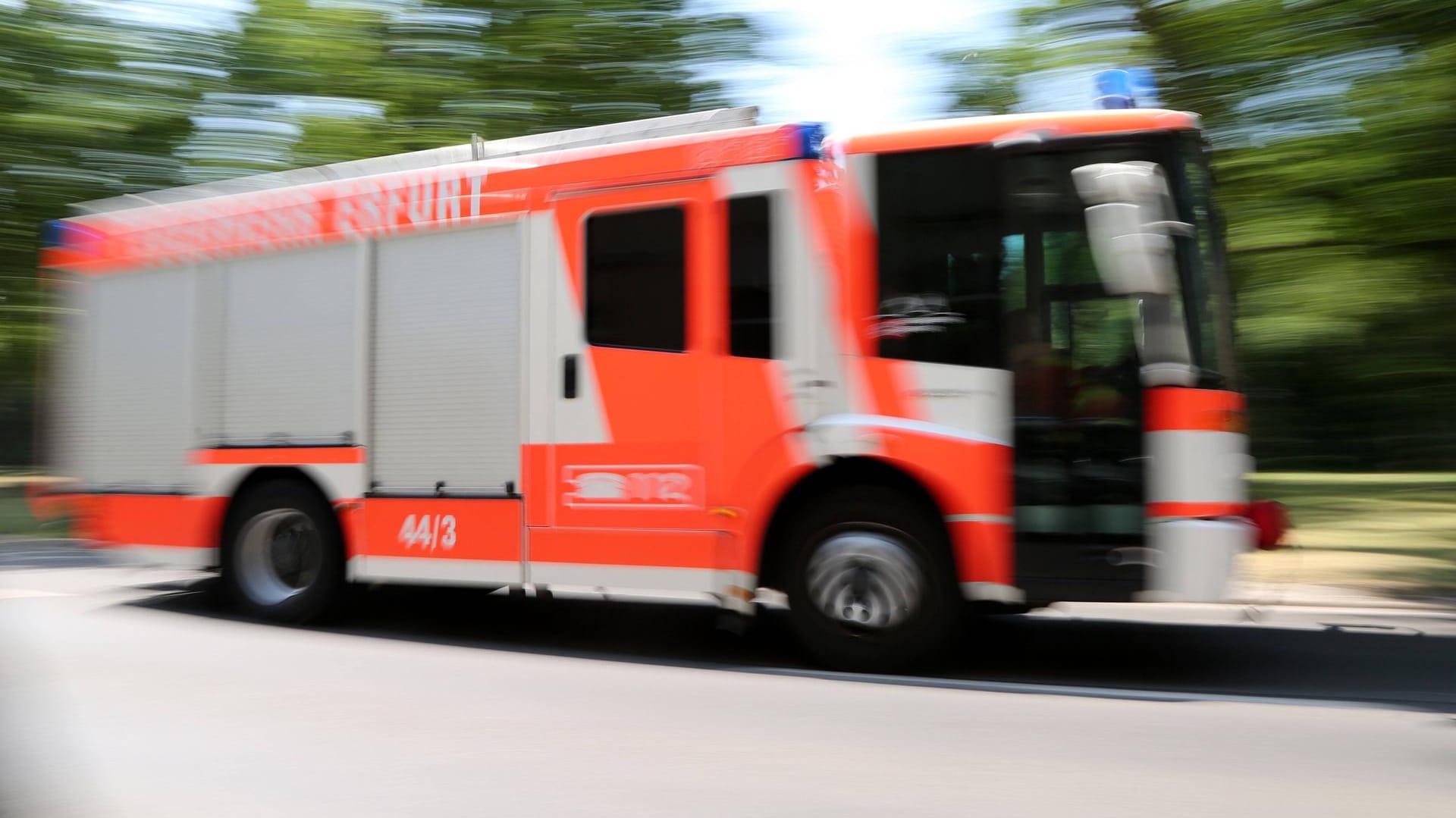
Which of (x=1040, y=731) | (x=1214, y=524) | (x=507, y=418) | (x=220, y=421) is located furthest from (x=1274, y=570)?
(x=220, y=421)

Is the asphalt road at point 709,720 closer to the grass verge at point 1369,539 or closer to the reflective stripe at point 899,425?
the grass verge at point 1369,539

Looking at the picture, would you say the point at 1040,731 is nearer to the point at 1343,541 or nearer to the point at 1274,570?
the point at 1274,570

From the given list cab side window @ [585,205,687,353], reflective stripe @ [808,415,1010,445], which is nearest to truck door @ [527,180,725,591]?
cab side window @ [585,205,687,353]

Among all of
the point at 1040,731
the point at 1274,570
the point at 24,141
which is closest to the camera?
the point at 1040,731

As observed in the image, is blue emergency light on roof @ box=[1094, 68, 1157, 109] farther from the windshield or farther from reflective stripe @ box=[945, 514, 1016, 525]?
reflective stripe @ box=[945, 514, 1016, 525]

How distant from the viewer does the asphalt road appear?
4.09m

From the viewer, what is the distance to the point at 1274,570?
973 cm

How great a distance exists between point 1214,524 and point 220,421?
20.5 feet

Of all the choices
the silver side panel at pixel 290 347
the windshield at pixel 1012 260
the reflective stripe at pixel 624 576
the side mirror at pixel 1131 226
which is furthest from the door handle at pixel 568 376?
the side mirror at pixel 1131 226

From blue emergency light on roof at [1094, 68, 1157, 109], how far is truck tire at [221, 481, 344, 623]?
16.9 ft

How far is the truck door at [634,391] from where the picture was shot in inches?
254

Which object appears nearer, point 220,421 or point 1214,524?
point 1214,524

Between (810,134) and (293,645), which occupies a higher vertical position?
(810,134)

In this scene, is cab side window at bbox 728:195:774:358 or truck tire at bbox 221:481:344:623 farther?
truck tire at bbox 221:481:344:623
